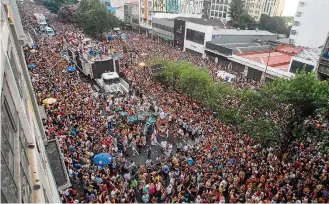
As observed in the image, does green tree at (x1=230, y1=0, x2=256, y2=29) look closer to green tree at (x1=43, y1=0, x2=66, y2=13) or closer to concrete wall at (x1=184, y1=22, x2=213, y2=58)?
concrete wall at (x1=184, y1=22, x2=213, y2=58)

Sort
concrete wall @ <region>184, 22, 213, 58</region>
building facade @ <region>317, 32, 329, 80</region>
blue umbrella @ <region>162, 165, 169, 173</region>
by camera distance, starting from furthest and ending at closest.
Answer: concrete wall @ <region>184, 22, 213, 58</region> < building facade @ <region>317, 32, 329, 80</region> < blue umbrella @ <region>162, 165, 169, 173</region>

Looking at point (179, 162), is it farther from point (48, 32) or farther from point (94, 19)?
point (48, 32)

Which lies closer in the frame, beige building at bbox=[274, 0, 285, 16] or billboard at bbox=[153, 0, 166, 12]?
billboard at bbox=[153, 0, 166, 12]

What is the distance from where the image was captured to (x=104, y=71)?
97.3 feet

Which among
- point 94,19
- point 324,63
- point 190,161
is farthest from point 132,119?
point 94,19

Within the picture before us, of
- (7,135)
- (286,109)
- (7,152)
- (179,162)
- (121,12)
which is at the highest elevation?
(7,135)

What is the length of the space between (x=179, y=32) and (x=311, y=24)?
26.0m

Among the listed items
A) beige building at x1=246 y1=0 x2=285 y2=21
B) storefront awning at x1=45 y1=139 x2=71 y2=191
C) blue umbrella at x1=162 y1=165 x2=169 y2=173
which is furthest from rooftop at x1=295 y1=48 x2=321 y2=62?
beige building at x1=246 y1=0 x2=285 y2=21

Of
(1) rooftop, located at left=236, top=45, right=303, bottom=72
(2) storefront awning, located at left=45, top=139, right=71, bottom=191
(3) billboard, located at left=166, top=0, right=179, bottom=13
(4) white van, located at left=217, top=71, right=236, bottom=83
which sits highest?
(3) billboard, located at left=166, top=0, right=179, bottom=13

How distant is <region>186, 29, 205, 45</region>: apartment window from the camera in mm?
41897

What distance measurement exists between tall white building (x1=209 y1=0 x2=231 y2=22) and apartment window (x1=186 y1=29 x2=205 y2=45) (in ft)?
118

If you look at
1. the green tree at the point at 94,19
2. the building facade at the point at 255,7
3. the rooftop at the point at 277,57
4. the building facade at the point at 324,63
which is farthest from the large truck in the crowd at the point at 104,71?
the building facade at the point at 255,7

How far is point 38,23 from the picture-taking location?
188 ft

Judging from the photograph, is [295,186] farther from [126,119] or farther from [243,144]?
[126,119]
